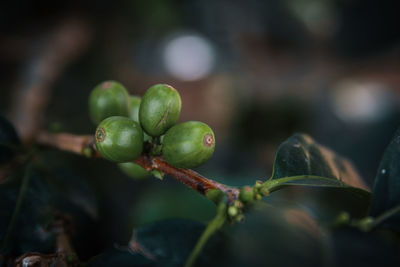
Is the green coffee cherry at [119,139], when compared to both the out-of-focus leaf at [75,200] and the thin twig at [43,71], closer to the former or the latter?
the out-of-focus leaf at [75,200]

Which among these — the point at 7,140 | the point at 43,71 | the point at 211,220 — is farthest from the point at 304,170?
the point at 43,71

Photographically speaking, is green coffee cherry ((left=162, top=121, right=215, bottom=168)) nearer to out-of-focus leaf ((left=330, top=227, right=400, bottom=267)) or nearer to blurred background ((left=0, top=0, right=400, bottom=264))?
out-of-focus leaf ((left=330, top=227, right=400, bottom=267))

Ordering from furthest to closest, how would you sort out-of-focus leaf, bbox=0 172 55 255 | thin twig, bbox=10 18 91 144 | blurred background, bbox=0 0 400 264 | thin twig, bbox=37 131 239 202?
blurred background, bbox=0 0 400 264 → thin twig, bbox=10 18 91 144 → out-of-focus leaf, bbox=0 172 55 255 → thin twig, bbox=37 131 239 202

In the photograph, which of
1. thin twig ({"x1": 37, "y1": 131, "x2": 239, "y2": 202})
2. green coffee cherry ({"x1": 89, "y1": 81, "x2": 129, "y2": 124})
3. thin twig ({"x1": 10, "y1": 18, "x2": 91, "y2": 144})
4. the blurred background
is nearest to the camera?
thin twig ({"x1": 37, "y1": 131, "x2": 239, "y2": 202})

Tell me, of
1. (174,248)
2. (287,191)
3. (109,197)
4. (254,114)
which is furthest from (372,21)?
(174,248)

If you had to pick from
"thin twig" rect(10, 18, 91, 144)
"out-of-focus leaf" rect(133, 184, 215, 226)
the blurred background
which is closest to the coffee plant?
the blurred background

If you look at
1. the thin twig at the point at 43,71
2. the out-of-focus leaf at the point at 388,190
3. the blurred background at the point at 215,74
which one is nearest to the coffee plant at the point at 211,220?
the out-of-focus leaf at the point at 388,190

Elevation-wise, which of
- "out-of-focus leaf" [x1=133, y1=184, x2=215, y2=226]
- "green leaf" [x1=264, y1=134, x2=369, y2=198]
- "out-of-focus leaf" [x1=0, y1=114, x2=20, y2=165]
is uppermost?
"green leaf" [x1=264, y1=134, x2=369, y2=198]
